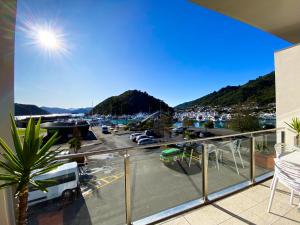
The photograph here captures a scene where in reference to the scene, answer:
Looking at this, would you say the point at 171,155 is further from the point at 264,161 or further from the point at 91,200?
the point at 264,161

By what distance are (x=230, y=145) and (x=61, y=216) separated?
9.35 feet

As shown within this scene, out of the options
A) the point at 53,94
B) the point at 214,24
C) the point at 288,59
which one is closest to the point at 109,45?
the point at 214,24

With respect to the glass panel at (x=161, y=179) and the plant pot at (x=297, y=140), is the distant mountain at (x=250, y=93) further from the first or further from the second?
the glass panel at (x=161, y=179)

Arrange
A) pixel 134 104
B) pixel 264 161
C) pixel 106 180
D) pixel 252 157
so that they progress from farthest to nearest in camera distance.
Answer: pixel 134 104
pixel 264 161
pixel 252 157
pixel 106 180

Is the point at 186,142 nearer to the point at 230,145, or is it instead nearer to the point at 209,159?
the point at 209,159

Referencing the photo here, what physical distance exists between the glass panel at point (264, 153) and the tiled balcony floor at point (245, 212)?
2.32 feet

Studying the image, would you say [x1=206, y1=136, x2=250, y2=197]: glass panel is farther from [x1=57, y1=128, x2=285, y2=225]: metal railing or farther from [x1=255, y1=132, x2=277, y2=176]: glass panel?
[x1=255, y1=132, x2=277, y2=176]: glass panel

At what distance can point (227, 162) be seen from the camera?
10.2ft

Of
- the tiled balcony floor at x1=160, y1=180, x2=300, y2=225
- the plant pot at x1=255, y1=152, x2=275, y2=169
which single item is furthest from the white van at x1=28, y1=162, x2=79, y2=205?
the plant pot at x1=255, y1=152, x2=275, y2=169

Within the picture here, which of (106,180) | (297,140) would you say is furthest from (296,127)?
(106,180)

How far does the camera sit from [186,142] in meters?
2.74

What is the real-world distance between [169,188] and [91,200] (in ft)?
3.67

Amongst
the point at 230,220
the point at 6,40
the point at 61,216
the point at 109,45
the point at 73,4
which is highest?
the point at 109,45

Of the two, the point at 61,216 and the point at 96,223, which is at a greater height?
the point at 61,216
